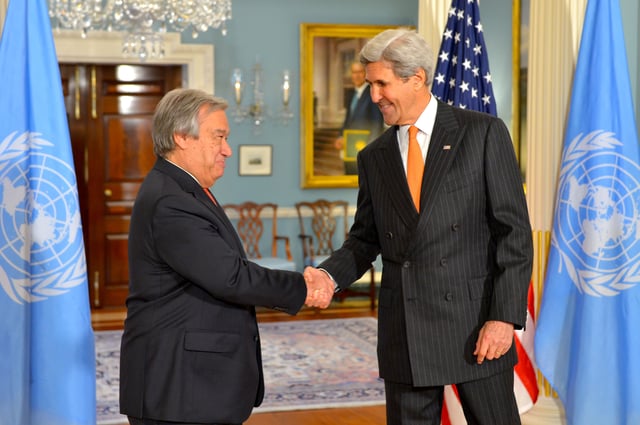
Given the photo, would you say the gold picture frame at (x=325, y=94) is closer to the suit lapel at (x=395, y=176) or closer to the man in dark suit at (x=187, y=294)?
the suit lapel at (x=395, y=176)

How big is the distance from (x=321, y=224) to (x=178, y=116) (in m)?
7.33

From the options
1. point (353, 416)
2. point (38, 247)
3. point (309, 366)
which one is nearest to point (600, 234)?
point (353, 416)

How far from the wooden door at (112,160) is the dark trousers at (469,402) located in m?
7.18

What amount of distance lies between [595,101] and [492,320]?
1.87 m

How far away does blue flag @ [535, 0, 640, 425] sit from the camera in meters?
4.35

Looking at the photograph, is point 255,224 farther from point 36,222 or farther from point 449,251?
point 449,251

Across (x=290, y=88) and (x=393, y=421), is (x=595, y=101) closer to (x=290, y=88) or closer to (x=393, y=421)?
(x=393, y=421)

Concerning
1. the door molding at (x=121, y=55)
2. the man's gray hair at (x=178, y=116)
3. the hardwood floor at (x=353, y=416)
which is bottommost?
the hardwood floor at (x=353, y=416)

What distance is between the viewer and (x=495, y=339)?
9.57ft

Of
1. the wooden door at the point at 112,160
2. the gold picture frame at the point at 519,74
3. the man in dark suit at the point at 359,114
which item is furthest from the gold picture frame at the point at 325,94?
the gold picture frame at the point at 519,74

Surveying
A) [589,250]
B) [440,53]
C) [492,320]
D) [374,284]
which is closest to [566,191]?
[589,250]

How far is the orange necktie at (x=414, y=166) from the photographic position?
3078 mm

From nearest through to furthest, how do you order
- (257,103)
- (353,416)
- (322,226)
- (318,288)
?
(318,288)
(353,416)
(257,103)
(322,226)

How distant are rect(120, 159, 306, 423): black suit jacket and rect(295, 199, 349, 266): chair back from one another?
7.13 meters
